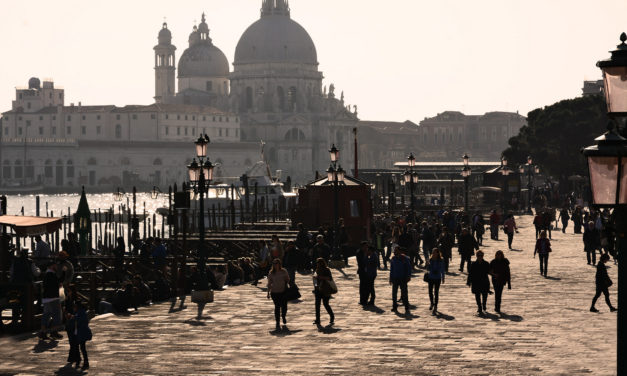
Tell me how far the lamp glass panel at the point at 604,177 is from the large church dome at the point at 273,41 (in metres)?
166

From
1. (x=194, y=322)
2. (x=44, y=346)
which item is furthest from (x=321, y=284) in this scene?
(x=44, y=346)

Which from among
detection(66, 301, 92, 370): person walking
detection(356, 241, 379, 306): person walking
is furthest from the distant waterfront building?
detection(66, 301, 92, 370): person walking

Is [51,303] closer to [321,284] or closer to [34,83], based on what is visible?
[321,284]

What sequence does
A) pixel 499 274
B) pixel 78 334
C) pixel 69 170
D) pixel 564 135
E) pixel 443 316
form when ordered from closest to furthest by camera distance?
pixel 78 334, pixel 443 316, pixel 499 274, pixel 564 135, pixel 69 170

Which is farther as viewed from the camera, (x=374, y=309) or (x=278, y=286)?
(x=374, y=309)

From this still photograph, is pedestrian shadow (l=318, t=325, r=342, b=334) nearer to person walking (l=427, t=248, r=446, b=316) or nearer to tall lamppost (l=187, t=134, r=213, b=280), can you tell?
person walking (l=427, t=248, r=446, b=316)

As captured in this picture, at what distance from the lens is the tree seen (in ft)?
275

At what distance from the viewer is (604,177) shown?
8523 mm

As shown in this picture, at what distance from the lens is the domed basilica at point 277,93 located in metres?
175

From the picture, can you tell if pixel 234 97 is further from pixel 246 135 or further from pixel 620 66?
pixel 620 66

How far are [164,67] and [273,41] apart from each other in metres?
28.6

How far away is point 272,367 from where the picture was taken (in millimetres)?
14828

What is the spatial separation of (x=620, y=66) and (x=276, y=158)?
16805cm

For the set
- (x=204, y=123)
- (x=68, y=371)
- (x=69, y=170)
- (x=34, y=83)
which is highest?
(x=34, y=83)
